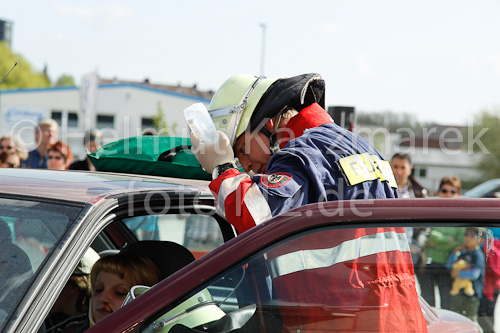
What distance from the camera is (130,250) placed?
2.59m

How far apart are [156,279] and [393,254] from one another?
124cm

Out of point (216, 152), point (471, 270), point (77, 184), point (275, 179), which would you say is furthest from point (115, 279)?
point (471, 270)

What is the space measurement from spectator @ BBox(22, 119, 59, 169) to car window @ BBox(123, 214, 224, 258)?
287 centimetres

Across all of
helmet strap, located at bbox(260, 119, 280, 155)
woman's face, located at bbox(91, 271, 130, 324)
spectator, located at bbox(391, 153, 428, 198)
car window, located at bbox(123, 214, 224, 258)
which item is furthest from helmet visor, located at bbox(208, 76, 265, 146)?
spectator, located at bbox(391, 153, 428, 198)

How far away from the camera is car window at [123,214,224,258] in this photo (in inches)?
118

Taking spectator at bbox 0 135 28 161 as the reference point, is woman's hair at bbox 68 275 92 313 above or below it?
below

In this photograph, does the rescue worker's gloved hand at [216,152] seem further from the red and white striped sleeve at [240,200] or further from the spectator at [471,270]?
the spectator at [471,270]

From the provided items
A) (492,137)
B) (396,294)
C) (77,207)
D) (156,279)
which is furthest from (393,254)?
(492,137)

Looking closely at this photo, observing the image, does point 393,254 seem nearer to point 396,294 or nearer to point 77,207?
point 396,294

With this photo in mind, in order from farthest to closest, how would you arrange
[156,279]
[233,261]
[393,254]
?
[156,279], [393,254], [233,261]

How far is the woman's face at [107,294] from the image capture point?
7.68 feet

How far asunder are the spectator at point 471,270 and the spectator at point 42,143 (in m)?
5.17

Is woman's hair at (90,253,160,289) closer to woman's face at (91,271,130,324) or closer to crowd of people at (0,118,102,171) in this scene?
woman's face at (91,271,130,324)

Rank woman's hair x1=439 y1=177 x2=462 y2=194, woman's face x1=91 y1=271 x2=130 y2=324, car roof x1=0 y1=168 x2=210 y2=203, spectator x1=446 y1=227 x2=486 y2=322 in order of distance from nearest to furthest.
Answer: spectator x1=446 y1=227 x2=486 y2=322, car roof x1=0 y1=168 x2=210 y2=203, woman's face x1=91 y1=271 x2=130 y2=324, woman's hair x1=439 y1=177 x2=462 y2=194
